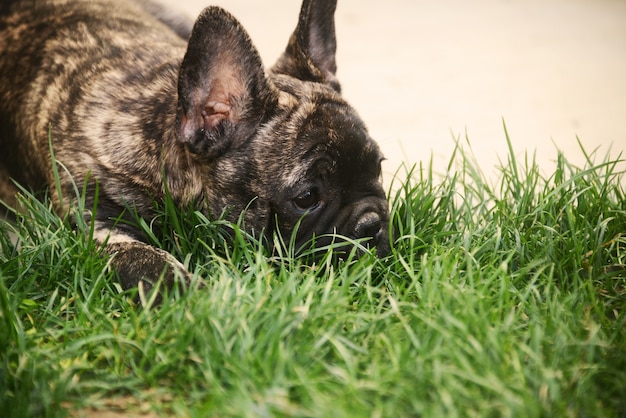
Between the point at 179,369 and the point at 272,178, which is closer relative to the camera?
the point at 179,369

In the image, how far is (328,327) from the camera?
275cm

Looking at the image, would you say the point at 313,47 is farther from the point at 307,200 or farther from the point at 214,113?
the point at 307,200

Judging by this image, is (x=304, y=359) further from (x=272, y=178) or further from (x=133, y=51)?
(x=133, y=51)

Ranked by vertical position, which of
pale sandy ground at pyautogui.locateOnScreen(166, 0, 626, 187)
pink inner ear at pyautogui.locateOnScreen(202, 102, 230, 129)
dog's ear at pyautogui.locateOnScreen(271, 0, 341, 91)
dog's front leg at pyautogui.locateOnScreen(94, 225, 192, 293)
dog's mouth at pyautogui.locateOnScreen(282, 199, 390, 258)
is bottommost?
dog's front leg at pyautogui.locateOnScreen(94, 225, 192, 293)

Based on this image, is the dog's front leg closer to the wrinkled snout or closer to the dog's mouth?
the dog's mouth

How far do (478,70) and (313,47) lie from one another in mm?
2722

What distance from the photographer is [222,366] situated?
252cm

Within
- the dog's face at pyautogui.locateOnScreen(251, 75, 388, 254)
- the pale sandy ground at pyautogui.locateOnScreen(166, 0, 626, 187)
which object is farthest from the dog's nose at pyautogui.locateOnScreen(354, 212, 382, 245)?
the pale sandy ground at pyautogui.locateOnScreen(166, 0, 626, 187)

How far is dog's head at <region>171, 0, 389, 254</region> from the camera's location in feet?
10.6

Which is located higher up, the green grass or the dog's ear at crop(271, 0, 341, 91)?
the dog's ear at crop(271, 0, 341, 91)

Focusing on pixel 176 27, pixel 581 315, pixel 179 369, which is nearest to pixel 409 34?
pixel 176 27

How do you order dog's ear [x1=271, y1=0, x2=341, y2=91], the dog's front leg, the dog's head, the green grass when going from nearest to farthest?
the green grass, the dog's front leg, the dog's head, dog's ear [x1=271, y1=0, x2=341, y2=91]

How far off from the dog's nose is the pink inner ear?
789mm

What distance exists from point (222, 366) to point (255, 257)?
824 millimetres
